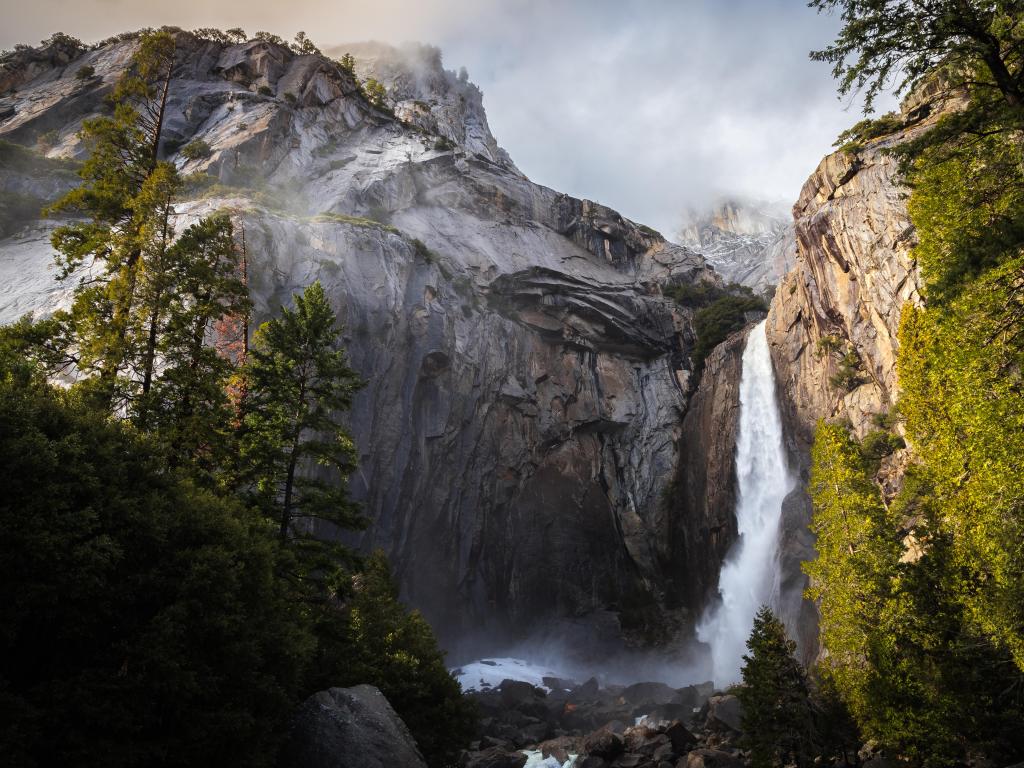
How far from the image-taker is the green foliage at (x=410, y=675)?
17.6 metres

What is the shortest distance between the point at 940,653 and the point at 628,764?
11.0m

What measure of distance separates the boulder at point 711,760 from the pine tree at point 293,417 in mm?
13506

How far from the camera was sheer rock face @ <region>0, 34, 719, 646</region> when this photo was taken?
35062 millimetres

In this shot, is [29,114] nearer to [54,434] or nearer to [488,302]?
[488,302]

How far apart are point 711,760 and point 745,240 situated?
119m

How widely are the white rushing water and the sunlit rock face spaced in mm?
36588

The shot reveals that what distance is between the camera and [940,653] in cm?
1455

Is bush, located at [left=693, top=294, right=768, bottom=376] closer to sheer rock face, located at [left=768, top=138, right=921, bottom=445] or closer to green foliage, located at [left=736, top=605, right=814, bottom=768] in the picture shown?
sheer rock face, located at [left=768, top=138, right=921, bottom=445]

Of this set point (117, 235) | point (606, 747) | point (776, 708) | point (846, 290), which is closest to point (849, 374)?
point (846, 290)

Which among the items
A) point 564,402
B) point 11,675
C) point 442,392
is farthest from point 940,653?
point 564,402

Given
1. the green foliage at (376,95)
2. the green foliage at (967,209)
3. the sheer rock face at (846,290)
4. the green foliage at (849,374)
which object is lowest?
the green foliage at (967,209)

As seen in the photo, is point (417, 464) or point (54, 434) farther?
point (417, 464)

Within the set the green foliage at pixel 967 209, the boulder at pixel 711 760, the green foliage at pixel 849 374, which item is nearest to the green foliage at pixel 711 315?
the green foliage at pixel 849 374

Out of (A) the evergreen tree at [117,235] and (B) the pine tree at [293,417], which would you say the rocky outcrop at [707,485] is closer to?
(B) the pine tree at [293,417]
